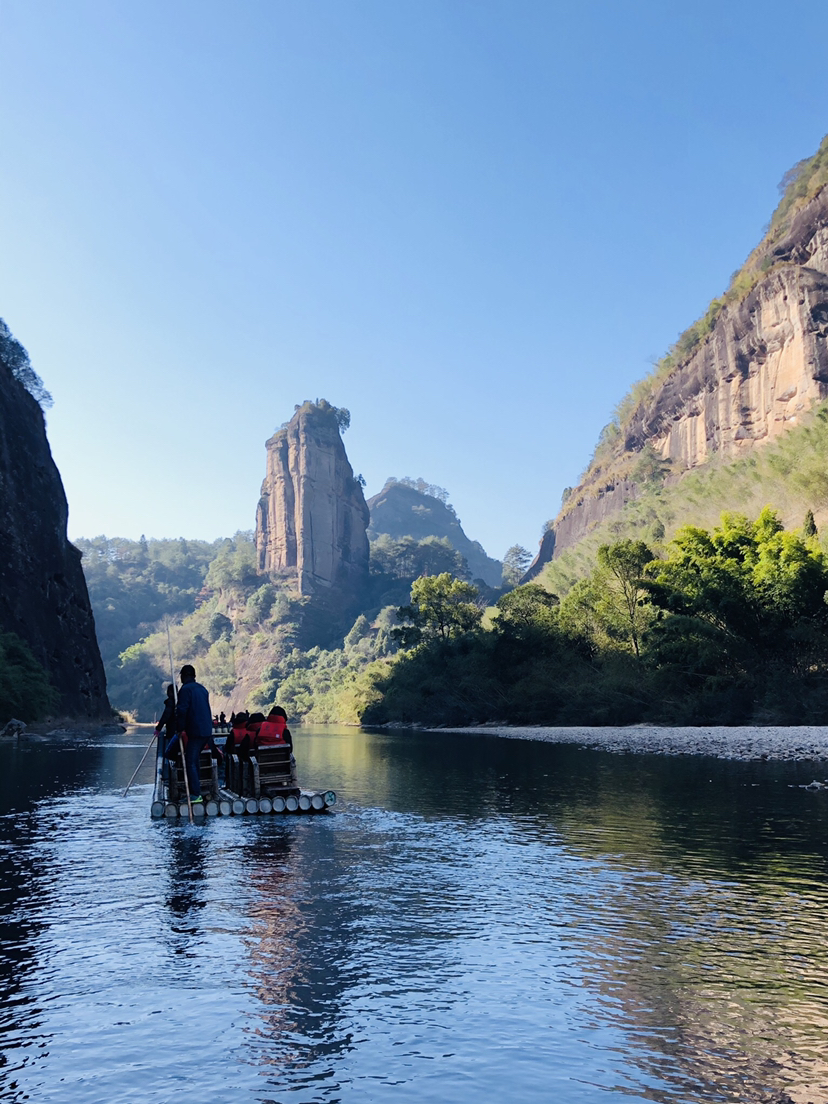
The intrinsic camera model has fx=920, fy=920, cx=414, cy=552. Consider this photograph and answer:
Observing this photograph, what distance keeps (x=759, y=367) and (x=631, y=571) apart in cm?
5868

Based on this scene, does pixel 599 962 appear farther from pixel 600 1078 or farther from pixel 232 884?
pixel 232 884

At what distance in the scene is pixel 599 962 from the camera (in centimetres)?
934

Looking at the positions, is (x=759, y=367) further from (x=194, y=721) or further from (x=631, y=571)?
(x=194, y=721)

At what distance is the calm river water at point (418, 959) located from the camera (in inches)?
262

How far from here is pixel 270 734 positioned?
2206cm

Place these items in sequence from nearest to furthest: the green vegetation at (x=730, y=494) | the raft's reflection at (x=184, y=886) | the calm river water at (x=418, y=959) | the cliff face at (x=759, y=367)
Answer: the calm river water at (x=418, y=959)
the raft's reflection at (x=184, y=886)
the green vegetation at (x=730, y=494)
the cliff face at (x=759, y=367)

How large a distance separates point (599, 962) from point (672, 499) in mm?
119311

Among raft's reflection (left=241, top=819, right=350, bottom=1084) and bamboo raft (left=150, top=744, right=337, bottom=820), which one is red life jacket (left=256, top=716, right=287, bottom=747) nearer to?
bamboo raft (left=150, top=744, right=337, bottom=820)

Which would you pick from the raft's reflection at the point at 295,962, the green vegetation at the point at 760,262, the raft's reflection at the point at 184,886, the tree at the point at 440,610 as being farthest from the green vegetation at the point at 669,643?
the green vegetation at the point at 760,262

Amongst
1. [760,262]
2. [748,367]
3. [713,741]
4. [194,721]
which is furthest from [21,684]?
[760,262]

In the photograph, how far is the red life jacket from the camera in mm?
22031

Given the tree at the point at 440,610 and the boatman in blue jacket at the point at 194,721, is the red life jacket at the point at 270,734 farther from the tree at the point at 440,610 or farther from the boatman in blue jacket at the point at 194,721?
the tree at the point at 440,610

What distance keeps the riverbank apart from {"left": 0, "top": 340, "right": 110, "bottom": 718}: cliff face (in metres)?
39.9

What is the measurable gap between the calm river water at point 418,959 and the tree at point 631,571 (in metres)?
51.5
